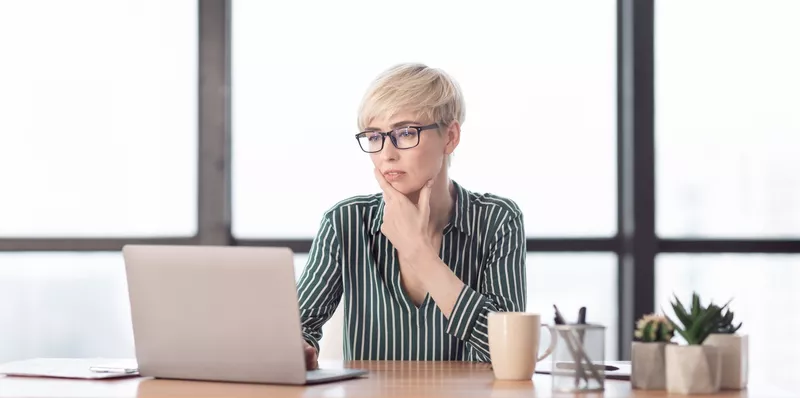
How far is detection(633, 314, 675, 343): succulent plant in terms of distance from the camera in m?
1.35

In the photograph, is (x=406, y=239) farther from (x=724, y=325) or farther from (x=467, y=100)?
(x=467, y=100)

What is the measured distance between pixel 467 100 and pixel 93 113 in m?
1.34

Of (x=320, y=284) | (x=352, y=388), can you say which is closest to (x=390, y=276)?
(x=320, y=284)

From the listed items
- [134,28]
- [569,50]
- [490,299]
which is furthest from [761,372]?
[134,28]

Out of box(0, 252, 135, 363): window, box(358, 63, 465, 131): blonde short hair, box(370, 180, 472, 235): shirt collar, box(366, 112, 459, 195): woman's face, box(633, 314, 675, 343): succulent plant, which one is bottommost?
box(0, 252, 135, 363): window

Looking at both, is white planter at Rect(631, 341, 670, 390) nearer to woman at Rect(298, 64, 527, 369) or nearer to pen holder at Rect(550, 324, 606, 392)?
pen holder at Rect(550, 324, 606, 392)

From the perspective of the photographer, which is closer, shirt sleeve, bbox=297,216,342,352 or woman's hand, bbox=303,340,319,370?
woman's hand, bbox=303,340,319,370

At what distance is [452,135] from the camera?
208cm

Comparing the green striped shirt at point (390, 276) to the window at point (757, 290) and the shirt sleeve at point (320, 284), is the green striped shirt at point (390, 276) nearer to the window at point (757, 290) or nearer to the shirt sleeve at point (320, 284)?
the shirt sleeve at point (320, 284)

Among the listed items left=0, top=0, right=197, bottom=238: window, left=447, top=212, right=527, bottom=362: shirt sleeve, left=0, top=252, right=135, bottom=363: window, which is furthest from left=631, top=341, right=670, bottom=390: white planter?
left=0, top=252, right=135, bottom=363: window

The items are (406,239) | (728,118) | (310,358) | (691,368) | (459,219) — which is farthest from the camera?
(728,118)

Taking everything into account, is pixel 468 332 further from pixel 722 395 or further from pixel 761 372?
pixel 761 372

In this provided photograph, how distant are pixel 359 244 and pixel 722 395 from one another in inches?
37.2

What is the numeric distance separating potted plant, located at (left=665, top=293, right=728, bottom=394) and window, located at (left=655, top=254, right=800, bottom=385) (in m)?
1.93
